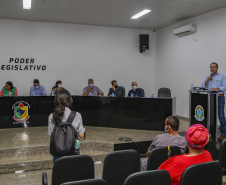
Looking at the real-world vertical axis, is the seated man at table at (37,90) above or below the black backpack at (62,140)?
above

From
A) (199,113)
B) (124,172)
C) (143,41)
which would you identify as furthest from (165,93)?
(124,172)

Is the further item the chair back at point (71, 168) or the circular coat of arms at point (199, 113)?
the circular coat of arms at point (199, 113)

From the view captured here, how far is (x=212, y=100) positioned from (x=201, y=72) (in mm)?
2960

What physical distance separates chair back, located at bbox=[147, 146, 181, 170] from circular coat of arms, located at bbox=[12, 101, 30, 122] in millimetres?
4194

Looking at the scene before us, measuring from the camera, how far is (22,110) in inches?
230

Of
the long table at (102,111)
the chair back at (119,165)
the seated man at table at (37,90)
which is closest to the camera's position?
the chair back at (119,165)

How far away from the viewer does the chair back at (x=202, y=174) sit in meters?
1.74

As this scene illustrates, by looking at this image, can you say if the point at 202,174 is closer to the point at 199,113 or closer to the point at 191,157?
the point at 191,157

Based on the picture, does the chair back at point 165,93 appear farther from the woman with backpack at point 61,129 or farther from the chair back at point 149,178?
the chair back at point 149,178

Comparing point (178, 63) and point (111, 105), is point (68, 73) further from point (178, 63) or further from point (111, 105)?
point (178, 63)

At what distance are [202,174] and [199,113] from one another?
324 centimetres

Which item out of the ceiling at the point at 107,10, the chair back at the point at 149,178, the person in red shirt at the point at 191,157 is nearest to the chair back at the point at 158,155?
the person in red shirt at the point at 191,157

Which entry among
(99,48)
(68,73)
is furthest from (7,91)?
(99,48)

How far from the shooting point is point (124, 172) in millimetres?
2299
